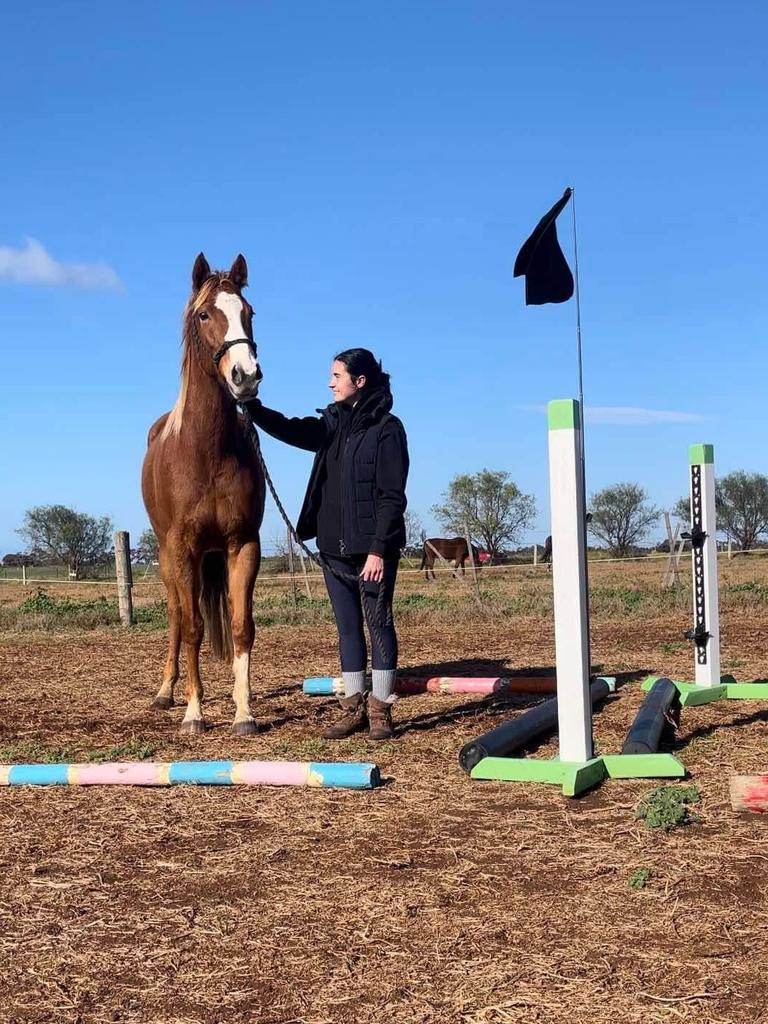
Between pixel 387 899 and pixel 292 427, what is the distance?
3419 millimetres

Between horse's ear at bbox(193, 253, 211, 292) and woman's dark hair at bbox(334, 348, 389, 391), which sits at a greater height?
horse's ear at bbox(193, 253, 211, 292)

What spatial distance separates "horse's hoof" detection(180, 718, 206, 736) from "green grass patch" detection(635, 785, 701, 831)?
120 inches

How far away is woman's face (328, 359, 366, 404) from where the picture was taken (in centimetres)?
565

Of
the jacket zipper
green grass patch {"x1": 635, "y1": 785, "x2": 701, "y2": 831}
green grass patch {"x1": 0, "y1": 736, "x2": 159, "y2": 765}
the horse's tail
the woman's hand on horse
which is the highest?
the jacket zipper

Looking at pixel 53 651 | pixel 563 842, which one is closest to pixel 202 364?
pixel 563 842

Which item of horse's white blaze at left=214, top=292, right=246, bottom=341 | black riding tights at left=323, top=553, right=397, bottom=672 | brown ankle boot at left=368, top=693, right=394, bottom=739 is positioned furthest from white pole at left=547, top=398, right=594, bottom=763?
horse's white blaze at left=214, top=292, right=246, bottom=341

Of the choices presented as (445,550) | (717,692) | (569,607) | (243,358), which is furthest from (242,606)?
(445,550)

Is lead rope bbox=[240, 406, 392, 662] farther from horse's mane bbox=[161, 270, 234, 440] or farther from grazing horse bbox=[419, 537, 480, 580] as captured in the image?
grazing horse bbox=[419, 537, 480, 580]

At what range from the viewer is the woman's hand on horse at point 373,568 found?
5.38 meters

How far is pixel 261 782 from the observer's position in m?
4.53

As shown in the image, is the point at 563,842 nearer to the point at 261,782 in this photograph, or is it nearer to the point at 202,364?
the point at 261,782

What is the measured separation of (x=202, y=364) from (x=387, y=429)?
1323 mm

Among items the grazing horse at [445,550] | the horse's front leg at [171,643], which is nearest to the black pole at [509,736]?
the horse's front leg at [171,643]

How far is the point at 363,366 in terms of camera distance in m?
5.68
